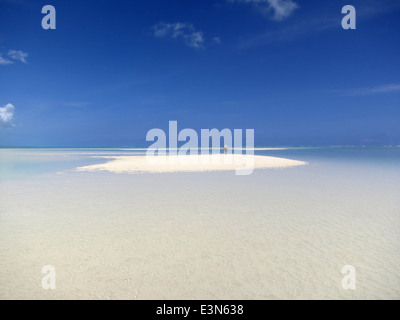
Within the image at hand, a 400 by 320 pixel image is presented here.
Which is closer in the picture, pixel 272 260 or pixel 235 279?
pixel 235 279

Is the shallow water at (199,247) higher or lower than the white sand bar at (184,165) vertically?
lower

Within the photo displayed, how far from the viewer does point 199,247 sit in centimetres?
471

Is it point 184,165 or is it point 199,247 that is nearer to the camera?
point 199,247

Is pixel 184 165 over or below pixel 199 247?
over

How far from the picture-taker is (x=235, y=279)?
363 cm

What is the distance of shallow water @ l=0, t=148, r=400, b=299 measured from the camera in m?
3.43

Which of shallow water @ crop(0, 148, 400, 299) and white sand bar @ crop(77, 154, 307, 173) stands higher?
white sand bar @ crop(77, 154, 307, 173)

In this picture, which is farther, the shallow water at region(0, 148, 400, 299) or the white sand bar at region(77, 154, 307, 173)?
the white sand bar at region(77, 154, 307, 173)

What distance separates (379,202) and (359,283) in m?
6.22

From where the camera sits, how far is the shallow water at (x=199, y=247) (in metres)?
3.43

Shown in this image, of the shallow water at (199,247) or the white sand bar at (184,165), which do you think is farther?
the white sand bar at (184,165)
